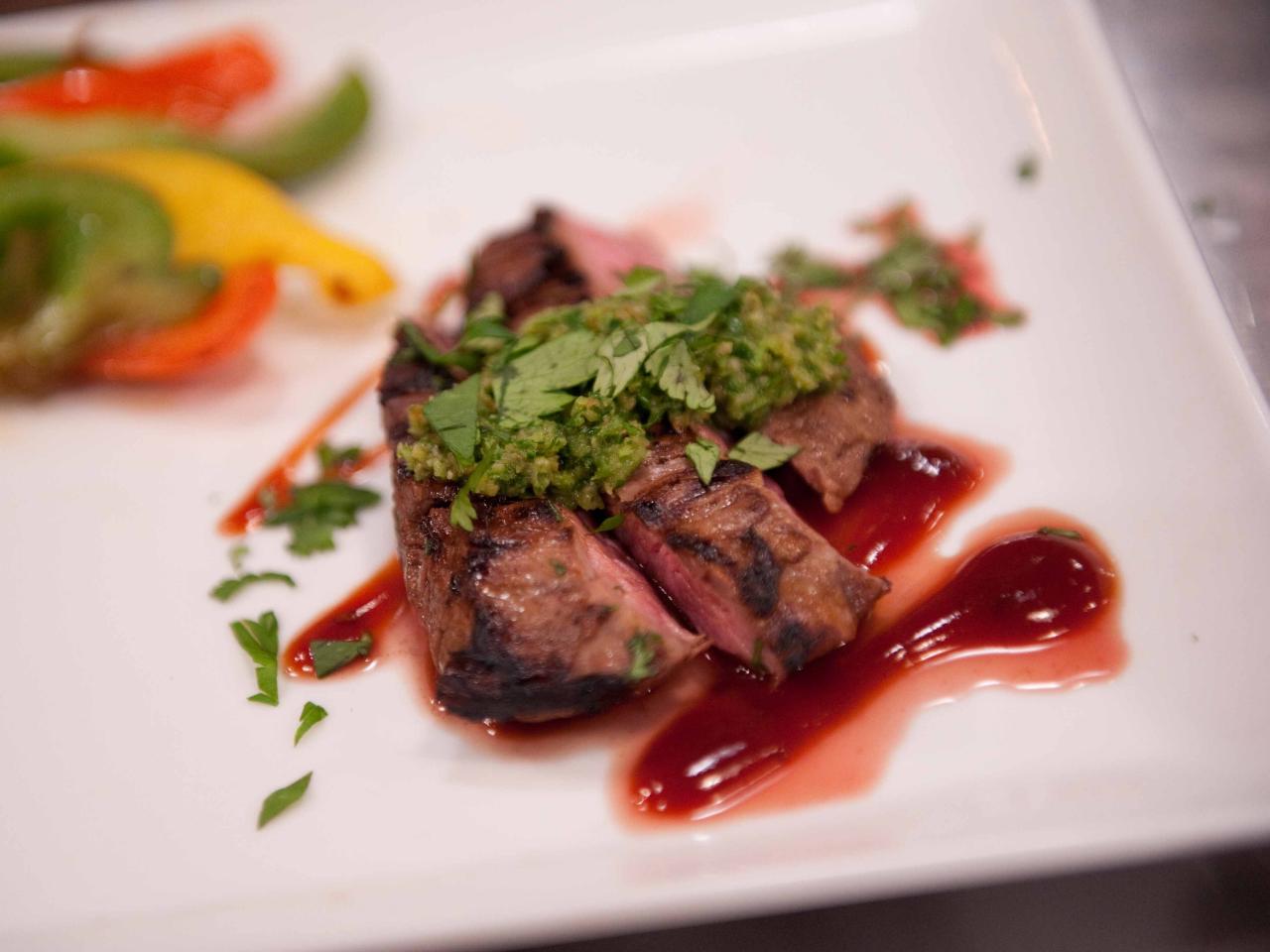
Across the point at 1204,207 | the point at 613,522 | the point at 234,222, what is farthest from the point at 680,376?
the point at 1204,207

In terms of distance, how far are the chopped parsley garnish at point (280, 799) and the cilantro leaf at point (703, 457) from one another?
133 centimetres

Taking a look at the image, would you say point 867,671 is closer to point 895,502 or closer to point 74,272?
point 895,502

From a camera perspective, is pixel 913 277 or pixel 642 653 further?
pixel 913 277

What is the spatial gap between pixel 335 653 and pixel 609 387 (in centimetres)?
113

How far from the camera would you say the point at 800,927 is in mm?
2553

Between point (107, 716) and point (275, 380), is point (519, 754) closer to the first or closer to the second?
point (107, 716)

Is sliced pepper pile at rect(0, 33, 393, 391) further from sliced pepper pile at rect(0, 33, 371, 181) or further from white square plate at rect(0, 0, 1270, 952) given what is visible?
white square plate at rect(0, 0, 1270, 952)

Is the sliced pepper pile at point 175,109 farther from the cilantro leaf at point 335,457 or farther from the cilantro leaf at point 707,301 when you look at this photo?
the cilantro leaf at point 707,301

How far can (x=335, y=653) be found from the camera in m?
2.95

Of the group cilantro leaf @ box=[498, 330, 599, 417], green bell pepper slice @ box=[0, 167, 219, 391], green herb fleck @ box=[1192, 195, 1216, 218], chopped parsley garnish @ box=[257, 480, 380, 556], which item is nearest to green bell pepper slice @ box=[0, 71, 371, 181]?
green bell pepper slice @ box=[0, 167, 219, 391]

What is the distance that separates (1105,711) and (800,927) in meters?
0.94

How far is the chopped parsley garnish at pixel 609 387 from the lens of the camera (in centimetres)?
269

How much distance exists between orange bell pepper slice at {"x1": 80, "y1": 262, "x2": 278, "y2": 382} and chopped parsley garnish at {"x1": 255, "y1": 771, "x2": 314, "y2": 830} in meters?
1.79

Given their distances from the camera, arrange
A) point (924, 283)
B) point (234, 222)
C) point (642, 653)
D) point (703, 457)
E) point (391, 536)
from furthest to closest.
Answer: point (234, 222) → point (924, 283) → point (391, 536) → point (703, 457) → point (642, 653)
